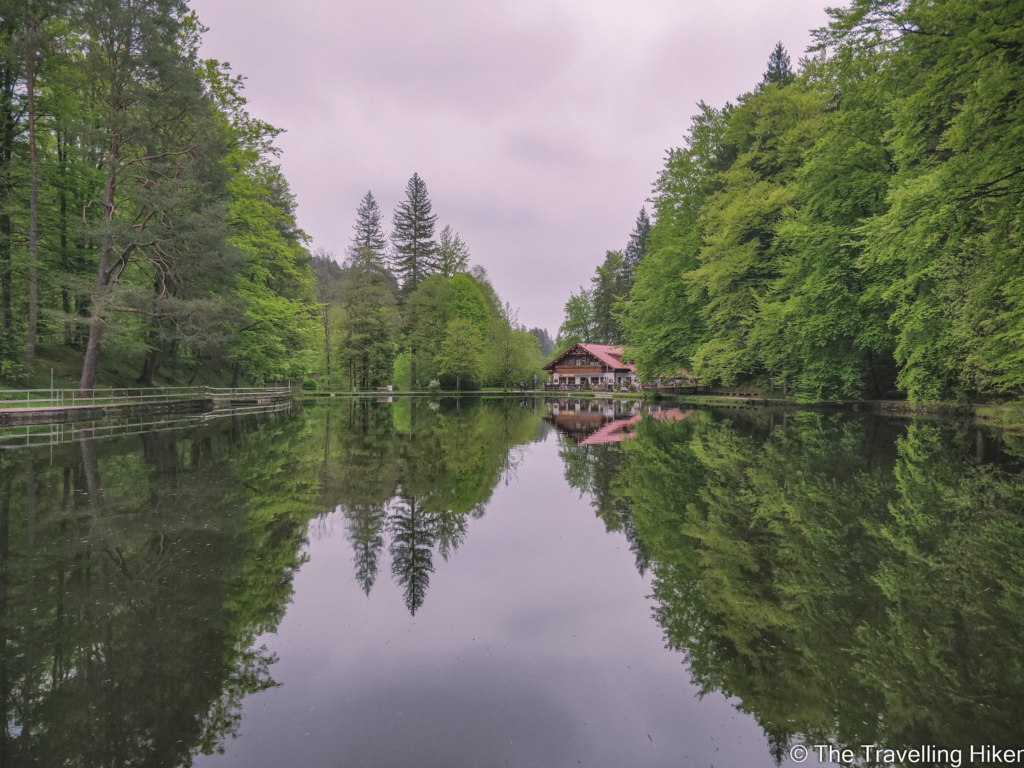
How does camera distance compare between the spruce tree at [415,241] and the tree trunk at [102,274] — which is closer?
the tree trunk at [102,274]

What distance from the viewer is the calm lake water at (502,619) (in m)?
3.27

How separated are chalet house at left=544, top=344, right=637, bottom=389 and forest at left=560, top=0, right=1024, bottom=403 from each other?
2279 cm

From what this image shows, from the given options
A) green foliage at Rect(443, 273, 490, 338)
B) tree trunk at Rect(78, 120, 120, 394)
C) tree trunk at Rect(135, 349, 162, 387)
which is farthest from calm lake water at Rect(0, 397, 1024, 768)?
green foliage at Rect(443, 273, 490, 338)

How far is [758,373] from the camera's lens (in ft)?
124

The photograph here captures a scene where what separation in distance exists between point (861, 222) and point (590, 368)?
48.1 meters

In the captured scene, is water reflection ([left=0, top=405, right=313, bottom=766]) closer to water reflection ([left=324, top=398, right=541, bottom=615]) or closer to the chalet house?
water reflection ([left=324, top=398, right=541, bottom=615])

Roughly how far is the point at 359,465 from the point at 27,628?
26.3 feet

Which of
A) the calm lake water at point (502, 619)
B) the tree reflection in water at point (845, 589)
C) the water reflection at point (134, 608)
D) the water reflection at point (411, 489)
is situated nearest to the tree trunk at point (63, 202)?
the water reflection at point (411, 489)

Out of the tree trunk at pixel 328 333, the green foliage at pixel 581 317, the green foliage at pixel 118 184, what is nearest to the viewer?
the green foliage at pixel 118 184

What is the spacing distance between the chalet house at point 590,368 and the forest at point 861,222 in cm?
2279

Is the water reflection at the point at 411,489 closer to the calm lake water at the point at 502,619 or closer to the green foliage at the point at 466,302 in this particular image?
the calm lake water at the point at 502,619

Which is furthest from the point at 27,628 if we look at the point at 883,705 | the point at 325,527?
the point at 883,705

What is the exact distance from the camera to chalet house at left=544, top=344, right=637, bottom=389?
67500 mm

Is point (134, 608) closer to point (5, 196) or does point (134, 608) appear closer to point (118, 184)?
point (118, 184)
